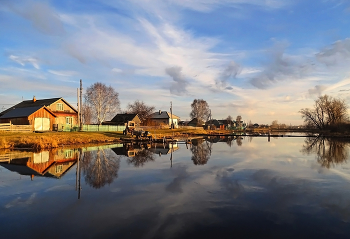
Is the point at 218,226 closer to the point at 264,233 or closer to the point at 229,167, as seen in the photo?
the point at 264,233

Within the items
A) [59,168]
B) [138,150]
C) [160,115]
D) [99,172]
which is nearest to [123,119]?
[160,115]

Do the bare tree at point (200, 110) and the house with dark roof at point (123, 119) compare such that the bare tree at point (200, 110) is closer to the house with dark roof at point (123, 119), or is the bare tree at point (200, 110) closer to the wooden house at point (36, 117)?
the house with dark roof at point (123, 119)

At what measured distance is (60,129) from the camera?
41.7 m

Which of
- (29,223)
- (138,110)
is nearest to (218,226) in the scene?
(29,223)

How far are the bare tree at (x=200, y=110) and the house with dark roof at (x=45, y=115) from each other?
58.5m

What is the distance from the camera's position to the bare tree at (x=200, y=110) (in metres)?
98.9

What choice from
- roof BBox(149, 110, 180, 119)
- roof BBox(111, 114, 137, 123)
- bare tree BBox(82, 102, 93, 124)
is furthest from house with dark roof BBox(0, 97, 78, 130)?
roof BBox(149, 110, 180, 119)

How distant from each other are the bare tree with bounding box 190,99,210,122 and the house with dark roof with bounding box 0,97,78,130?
58523mm

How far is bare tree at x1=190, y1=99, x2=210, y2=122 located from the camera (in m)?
98.9

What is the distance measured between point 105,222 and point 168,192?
350cm

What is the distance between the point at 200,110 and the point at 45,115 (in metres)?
66.2

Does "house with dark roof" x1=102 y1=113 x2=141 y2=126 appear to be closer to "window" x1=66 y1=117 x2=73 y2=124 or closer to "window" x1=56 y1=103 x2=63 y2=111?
"window" x1=66 y1=117 x2=73 y2=124

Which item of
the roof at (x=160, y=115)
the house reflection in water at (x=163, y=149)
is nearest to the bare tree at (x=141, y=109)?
the roof at (x=160, y=115)

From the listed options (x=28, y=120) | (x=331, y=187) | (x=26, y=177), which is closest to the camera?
(x=331, y=187)
